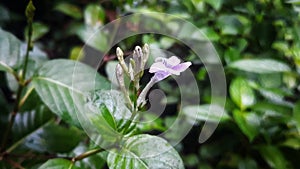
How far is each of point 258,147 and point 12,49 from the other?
0.60 metres

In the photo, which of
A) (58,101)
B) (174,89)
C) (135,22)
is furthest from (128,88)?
(174,89)

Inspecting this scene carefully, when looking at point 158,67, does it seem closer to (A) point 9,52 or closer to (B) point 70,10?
(A) point 9,52

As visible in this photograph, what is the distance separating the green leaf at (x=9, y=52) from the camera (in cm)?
66

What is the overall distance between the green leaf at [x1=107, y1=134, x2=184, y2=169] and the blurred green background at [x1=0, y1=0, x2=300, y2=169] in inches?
10.0

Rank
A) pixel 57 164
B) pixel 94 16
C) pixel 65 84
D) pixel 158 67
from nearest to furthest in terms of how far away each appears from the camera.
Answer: pixel 158 67, pixel 57 164, pixel 65 84, pixel 94 16

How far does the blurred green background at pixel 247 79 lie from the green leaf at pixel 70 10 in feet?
0.64

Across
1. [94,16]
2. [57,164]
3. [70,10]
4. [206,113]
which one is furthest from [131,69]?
[70,10]

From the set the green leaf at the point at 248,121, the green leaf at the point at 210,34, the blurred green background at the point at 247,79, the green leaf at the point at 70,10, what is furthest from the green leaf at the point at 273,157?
the green leaf at the point at 70,10

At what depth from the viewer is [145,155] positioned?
0.44 meters

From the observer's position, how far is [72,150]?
0.68m

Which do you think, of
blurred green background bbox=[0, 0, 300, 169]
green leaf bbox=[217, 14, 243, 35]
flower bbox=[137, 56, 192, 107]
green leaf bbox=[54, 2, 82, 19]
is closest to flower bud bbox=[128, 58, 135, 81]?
flower bbox=[137, 56, 192, 107]

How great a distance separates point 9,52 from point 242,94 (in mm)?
496

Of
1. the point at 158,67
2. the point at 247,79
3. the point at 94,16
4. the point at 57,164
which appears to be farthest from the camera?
the point at 94,16

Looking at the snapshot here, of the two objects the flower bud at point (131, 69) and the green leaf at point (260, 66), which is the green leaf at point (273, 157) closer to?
the green leaf at point (260, 66)
